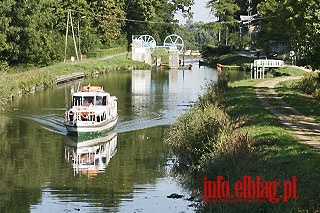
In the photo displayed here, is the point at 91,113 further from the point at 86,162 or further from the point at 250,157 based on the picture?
the point at 250,157

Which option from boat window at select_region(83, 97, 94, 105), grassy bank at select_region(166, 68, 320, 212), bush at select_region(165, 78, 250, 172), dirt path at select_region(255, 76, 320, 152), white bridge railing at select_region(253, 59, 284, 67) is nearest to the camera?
grassy bank at select_region(166, 68, 320, 212)

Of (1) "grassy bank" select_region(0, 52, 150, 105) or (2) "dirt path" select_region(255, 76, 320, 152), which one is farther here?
(1) "grassy bank" select_region(0, 52, 150, 105)

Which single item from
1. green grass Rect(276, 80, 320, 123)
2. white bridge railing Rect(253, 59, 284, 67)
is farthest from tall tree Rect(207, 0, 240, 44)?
green grass Rect(276, 80, 320, 123)

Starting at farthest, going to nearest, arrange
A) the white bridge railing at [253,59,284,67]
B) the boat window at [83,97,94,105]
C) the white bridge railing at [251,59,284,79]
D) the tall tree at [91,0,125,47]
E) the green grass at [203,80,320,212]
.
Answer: the tall tree at [91,0,125,47], the white bridge railing at [253,59,284,67], the white bridge railing at [251,59,284,79], the boat window at [83,97,94,105], the green grass at [203,80,320,212]

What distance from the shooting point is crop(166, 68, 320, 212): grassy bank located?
15.2 m

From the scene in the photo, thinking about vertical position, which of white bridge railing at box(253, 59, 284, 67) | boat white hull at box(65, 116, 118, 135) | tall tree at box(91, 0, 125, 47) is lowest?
boat white hull at box(65, 116, 118, 135)

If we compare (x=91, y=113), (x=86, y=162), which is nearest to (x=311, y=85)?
(x=91, y=113)

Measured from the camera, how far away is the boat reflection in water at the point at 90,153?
26391 mm

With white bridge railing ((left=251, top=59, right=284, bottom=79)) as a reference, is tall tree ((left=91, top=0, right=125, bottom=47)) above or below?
above

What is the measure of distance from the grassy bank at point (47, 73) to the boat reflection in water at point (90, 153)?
13.0m

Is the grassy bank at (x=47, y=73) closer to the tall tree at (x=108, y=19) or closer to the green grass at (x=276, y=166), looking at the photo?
the tall tree at (x=108, y=19)

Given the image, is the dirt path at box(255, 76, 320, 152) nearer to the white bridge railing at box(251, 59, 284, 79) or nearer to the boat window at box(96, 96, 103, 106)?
the boat window at box(96, 96, 103, 106)

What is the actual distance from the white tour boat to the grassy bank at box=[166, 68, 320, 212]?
5943 millimetres

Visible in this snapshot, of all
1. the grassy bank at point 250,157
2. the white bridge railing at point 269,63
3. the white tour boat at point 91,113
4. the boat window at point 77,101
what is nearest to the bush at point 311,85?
the grassy bank at point 250,157
